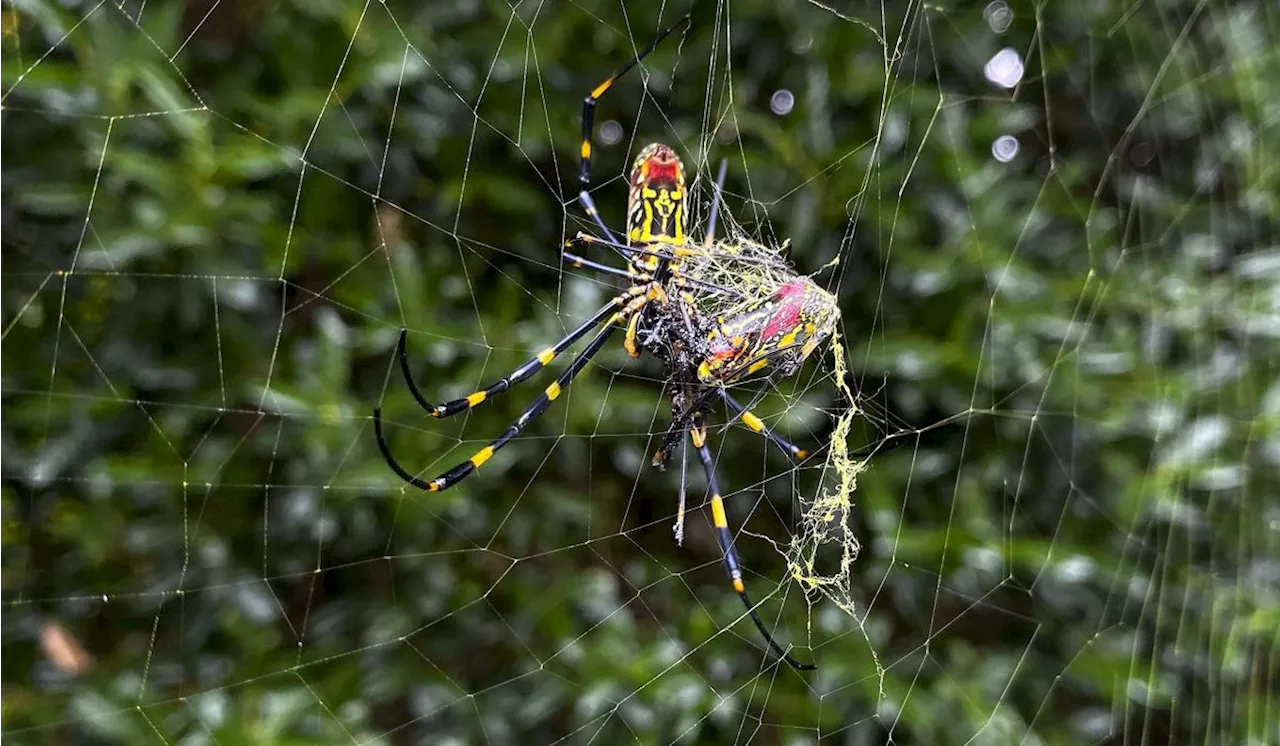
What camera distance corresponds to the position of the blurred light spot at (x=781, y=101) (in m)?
0.91

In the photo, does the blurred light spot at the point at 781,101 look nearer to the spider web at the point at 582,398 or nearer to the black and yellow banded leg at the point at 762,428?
the spider web at the point at 582,398

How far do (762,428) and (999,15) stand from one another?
761 mm

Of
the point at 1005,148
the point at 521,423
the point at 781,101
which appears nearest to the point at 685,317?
the point at 521,423

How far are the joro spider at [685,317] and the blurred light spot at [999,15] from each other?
24.6 inches

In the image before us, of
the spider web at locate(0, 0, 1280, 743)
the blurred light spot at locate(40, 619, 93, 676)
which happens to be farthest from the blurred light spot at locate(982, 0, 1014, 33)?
the blurred light spot at locate(40, 619, 93, 676)

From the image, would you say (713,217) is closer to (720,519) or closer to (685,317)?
(685,317)

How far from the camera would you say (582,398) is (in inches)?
31.2

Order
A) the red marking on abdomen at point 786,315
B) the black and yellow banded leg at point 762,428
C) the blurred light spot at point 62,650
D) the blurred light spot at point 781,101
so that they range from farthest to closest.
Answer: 1. the blurred light spot at point 781,101
2. the blurred light spot at point 62,650
3. the black and yellow banded leg at point 762,428
4. the red marking on abdomen at point 786,315

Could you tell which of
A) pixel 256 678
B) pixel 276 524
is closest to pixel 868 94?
pixel 276 524

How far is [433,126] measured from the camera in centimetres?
77

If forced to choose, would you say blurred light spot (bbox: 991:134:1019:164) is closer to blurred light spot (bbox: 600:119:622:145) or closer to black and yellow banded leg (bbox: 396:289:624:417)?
blurred light spot (bbox: 600:119:622:145)

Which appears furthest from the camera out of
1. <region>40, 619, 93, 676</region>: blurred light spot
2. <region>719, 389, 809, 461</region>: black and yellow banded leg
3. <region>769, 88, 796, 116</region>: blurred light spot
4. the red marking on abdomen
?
<region>769, 88, 796, 116</region>: blurred light spot

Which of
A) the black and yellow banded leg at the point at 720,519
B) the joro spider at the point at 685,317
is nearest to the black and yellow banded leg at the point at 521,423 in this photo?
the joro spider at the point at 685,317

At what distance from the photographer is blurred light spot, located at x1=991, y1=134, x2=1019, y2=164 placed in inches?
39.4
